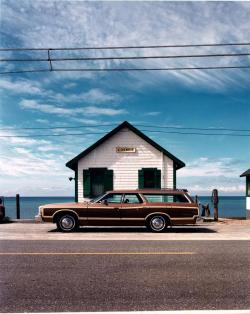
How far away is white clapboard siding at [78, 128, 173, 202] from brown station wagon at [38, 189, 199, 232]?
25.8ft

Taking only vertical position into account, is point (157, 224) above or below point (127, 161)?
below

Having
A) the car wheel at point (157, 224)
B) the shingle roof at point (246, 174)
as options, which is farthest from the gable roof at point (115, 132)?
the car wheel at point (157, 224)

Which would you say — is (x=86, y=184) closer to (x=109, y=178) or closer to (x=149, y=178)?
(x=109, y=178)

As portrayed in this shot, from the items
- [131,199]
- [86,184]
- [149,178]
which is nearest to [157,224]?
[131,199]

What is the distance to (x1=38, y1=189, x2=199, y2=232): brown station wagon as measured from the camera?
48.8ft

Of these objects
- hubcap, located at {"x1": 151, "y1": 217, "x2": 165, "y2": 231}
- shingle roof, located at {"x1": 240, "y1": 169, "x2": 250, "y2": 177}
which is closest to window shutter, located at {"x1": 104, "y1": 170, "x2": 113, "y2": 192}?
hubcap, located at {"x1": 151, "y1": 217, "x2": 165, "y2": 231}

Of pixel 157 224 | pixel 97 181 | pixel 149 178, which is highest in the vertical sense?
pixel 149 178

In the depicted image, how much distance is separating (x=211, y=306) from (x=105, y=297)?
5.10ft

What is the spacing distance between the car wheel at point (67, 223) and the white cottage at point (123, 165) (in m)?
7.88

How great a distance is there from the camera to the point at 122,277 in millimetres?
7031

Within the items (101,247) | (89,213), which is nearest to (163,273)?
(101,247)

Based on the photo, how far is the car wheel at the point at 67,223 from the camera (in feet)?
48.8

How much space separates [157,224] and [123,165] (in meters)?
8.52

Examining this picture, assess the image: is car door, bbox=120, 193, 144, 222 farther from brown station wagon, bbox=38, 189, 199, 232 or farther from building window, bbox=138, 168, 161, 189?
building window, bbox=138, 168, 161, 189
